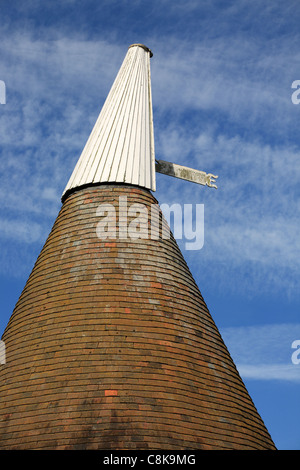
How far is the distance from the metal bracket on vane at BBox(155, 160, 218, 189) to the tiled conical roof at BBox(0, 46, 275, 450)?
8.98 feet

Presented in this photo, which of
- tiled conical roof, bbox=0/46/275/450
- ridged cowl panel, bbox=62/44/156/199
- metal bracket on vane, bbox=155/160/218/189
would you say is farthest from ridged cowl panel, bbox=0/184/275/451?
metal bracket on vane, bbox=155/160/218/189

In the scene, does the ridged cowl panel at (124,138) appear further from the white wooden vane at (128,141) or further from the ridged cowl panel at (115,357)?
the ridged cowl panel at (115,357)

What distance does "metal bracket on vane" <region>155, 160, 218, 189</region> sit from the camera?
46.6 feet

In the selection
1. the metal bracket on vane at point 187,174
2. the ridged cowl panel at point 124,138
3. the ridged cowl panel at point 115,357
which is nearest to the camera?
the ridged cowl panel at point 115,357

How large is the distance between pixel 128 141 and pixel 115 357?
484 centimetres

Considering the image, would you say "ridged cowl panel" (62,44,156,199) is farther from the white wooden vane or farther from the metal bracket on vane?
the metal bracket on vane

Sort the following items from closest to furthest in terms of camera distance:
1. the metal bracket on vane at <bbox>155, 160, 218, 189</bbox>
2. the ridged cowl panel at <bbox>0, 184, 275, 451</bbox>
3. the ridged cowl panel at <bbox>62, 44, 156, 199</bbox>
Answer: the ridged cowl panel at <bbox>0, 184, 275, 451</bbox>
the ridged cowl panel at <bbox>62, 44, 156, 199</bbox>
the metal bracket on vane at <bbox>155, 160, 218, 189</bbox>

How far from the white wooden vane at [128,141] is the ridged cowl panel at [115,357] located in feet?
2.20

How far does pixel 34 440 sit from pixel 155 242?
3896 millimetres

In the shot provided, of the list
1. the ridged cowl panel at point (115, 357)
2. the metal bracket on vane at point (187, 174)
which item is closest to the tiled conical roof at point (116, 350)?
the ridged cowl panel at point (115, 357)

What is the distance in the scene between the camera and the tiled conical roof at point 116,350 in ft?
27.5

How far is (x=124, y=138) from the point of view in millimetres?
12461
